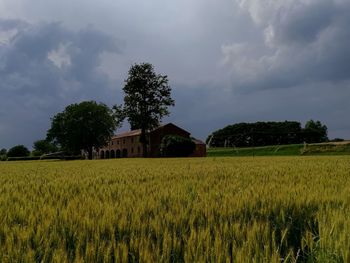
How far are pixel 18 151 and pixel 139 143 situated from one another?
41967 mm

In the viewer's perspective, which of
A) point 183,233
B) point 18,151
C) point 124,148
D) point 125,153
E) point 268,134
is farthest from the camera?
point 268,134

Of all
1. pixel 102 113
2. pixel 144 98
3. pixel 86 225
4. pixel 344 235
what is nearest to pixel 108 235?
pixel 86 225

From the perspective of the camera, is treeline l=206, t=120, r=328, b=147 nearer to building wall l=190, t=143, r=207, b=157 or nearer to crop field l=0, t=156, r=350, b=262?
building wall l=190, t=143, r=207, b=157

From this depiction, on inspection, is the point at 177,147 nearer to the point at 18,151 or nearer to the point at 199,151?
the point at 199,151

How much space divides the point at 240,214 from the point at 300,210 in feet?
2.22

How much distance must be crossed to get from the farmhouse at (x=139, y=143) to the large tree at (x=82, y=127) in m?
9.11

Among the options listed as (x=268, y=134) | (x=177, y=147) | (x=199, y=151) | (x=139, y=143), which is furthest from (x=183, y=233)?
(x=268, y=134)

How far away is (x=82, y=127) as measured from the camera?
90750 mm

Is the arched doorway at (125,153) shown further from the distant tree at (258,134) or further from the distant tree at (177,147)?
the distant tree at (177,147)

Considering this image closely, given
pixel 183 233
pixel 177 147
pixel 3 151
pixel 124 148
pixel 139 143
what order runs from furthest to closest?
pixel 3 151
pixel 124 148
pixel 139 143
pixel 177 147
pixel 183 233

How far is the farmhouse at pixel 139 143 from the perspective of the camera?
9322cm

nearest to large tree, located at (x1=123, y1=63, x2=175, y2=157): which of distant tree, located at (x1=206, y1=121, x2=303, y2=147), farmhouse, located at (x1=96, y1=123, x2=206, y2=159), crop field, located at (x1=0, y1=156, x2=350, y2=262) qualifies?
farmhouse, located at (x1=96, y1=123, x2=206, y2=159)

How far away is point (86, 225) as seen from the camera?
2.96 m

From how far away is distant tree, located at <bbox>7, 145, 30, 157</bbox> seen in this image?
4761 inches
